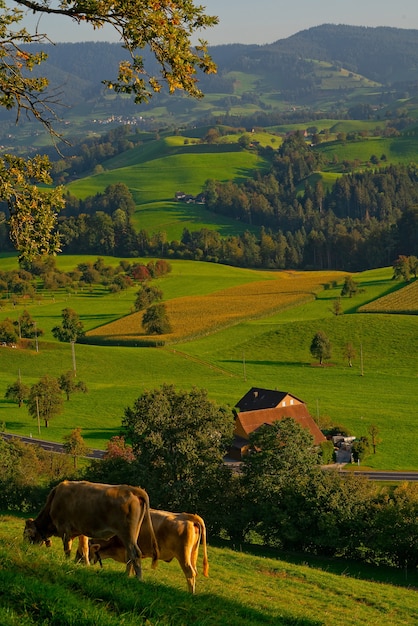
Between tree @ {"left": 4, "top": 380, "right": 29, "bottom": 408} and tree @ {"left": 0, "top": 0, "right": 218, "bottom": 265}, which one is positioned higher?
tree @ {"left": 0, "top": 0, "right": 218, "bottom": 265}

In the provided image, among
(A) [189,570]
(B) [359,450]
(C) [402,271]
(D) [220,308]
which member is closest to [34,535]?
(A) [189,570]

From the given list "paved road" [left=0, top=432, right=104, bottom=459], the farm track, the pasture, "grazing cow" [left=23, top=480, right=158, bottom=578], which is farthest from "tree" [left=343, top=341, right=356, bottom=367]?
"grazing cow" [left=23, top=480, right=158, bottom=578]

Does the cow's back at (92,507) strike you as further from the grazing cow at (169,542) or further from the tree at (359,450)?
the tree at (359,450)

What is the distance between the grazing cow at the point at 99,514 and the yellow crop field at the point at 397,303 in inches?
4056

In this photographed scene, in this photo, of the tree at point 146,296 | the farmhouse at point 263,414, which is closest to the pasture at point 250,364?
the tree at point 146,296

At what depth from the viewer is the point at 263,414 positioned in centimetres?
6944

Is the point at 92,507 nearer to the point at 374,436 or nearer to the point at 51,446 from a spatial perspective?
the point at 374,436

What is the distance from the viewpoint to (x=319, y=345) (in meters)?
96.1

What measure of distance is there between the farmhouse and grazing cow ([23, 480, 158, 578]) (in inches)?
1772

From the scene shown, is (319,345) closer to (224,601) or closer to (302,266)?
(224,601)

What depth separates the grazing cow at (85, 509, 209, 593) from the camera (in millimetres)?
18859

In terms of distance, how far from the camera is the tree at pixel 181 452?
135 ft

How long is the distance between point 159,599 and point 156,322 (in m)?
99.4

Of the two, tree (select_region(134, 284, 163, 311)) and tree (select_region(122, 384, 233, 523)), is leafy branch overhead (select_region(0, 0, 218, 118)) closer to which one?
tree (select_region(122, 384, 233, 523))
